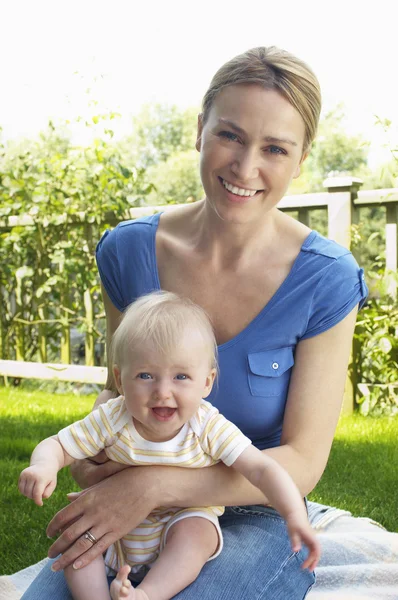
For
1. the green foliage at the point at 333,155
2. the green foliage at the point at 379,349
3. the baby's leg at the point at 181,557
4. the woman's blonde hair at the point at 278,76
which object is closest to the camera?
the baby's leg at the point at 181,557

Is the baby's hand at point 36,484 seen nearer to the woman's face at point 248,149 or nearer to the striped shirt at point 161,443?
the striped shirt at point 161,443

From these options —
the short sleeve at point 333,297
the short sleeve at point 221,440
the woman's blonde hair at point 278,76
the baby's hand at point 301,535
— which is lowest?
the baby's hand at point 301,535

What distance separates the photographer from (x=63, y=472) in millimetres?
4016

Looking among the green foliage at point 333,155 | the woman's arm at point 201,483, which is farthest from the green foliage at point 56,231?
the green foliage at point 333,155

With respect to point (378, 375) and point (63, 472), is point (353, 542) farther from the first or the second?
point (378, 375)

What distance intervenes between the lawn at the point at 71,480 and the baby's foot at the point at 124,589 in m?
1.38

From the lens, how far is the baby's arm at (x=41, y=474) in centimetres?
172

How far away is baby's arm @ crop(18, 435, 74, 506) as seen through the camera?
5.64ft

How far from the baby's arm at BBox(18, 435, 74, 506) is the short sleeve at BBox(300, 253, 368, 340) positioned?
0.72 m

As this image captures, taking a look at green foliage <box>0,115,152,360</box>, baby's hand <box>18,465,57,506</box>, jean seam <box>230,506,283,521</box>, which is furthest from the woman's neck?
green foliage <box>0,115,152,360</box>

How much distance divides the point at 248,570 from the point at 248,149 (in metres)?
1.02

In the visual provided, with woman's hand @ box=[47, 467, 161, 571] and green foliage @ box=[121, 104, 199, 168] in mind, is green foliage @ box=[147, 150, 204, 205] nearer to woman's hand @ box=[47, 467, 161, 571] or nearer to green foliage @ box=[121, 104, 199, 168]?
green foliage @ box=[121, 104, 199, 168]

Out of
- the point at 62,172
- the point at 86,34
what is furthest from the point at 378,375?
the point at 86,34

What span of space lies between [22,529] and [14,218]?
3888 mm
